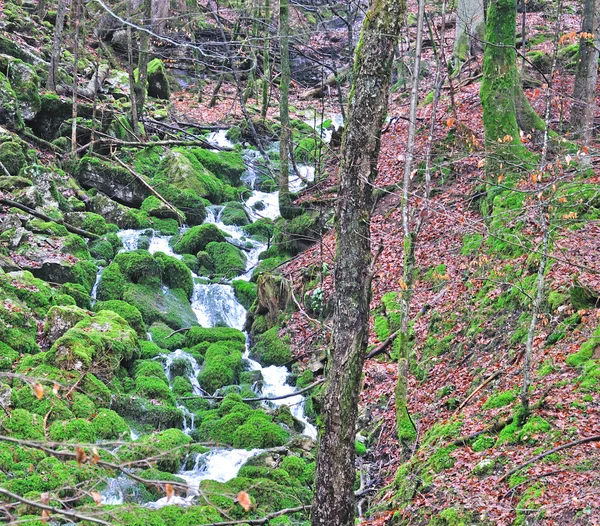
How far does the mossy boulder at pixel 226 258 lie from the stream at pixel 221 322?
216 millimetres

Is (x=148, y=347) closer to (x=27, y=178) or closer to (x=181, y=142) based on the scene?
(x=27, y=178)

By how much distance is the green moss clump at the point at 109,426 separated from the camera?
9.31m

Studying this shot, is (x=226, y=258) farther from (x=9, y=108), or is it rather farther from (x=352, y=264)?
(x=352, y=264)

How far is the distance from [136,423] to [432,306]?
5690mm

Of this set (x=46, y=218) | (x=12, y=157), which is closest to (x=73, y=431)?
(x=46, y=218)

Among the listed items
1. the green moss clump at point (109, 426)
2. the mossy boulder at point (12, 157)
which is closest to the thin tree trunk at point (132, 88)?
the mossy boulder at point (12, 157)

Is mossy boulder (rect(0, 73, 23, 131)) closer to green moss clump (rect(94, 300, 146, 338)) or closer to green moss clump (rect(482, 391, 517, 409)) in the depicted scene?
green moss clump (rect(94, 300, 146, 338))

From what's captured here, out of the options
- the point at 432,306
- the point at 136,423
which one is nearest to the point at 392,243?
the point at 432,306

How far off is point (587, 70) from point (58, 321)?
38.1ft

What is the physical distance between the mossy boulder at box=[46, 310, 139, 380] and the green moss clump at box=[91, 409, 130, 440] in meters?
1.04

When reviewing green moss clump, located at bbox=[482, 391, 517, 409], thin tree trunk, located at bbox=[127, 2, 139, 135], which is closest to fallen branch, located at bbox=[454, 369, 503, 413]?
green moss clump, located at bbox=[482, 391, 517, 409]

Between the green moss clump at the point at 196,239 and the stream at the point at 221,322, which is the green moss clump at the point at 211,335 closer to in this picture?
the stream at the point at 221,322

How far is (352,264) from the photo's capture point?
5.53 m

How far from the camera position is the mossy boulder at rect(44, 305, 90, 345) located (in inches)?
440
